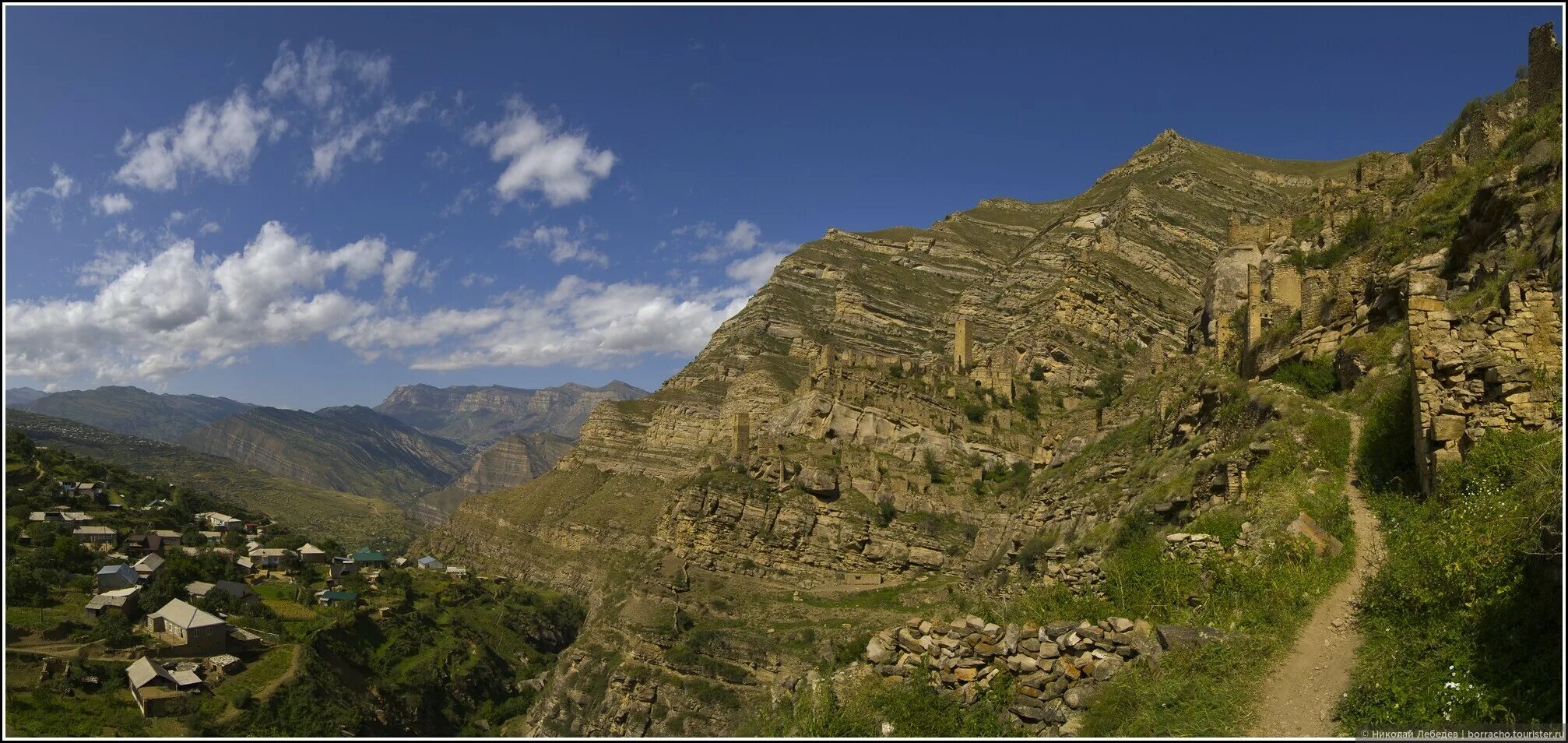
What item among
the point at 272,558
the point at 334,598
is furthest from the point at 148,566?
the point at 272,558

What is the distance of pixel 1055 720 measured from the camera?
7.66 meters

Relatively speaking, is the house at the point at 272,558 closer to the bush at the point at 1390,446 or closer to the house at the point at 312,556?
the house at the point at 312,556

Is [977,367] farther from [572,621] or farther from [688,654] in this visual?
[572,621]

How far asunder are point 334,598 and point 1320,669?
182ft

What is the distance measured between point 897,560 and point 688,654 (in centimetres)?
1129


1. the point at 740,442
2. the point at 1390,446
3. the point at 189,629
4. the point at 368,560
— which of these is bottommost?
the point at 368,560

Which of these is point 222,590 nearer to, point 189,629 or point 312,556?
point 189,629

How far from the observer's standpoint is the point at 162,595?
139ft

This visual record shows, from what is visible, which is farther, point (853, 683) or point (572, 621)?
point (572, 621)

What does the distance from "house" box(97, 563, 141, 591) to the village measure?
0.08 m

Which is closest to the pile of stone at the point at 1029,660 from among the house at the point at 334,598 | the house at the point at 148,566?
the house at the point at 334,598

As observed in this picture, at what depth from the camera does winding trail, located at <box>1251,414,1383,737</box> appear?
6852 millimetres

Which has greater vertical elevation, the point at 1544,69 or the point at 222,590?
the point at 1544,69

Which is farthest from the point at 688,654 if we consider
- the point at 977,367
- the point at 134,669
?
the point at 977,367
